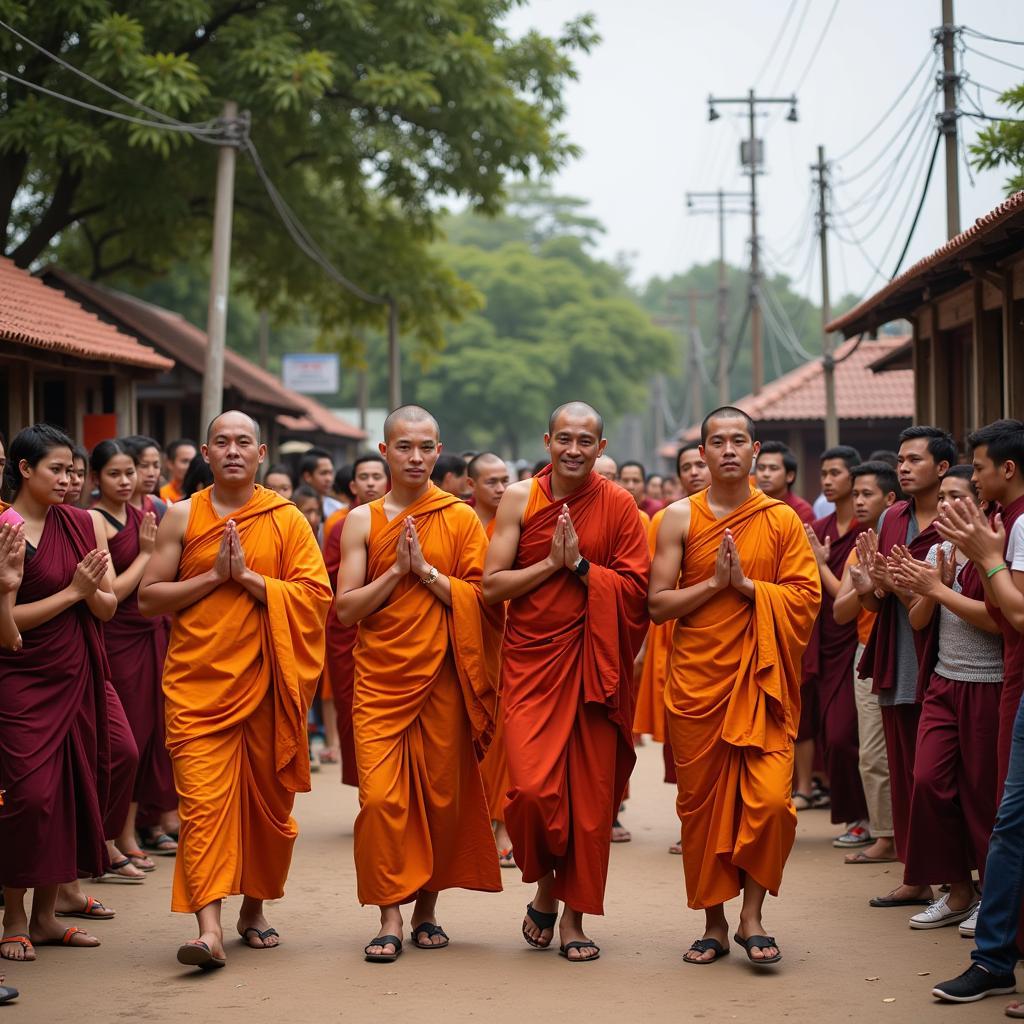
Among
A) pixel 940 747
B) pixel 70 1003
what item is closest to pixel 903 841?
pixel 940 747

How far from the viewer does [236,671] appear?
20.9ft

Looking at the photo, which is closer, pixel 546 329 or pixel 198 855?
pixel 198 855

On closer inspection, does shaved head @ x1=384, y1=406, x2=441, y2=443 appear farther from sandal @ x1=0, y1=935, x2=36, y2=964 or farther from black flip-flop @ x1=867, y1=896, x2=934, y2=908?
black flip-flop @ x1=867, y1=896, x2=934, y2=908

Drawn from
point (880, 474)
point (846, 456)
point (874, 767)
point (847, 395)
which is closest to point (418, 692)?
point (874, 767)

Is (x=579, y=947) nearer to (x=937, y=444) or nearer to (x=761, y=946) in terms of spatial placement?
(x=761, y=946)

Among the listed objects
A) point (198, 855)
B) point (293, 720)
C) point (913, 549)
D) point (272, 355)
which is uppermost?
point (272, 355)

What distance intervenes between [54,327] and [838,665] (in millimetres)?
8056

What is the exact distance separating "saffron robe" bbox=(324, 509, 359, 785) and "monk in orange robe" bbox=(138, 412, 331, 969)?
225 cm

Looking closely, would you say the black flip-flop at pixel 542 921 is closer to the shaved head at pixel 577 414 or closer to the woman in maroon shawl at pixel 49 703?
the woman in maroon shawl at pixel 49 703

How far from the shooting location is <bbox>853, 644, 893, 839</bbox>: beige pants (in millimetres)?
8406

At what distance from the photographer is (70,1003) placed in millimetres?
5645

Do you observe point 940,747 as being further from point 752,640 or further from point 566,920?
point 566,920

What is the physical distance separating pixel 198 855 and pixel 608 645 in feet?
6.23

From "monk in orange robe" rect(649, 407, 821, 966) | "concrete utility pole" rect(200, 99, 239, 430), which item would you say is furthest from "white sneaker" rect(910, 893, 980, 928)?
"concrete utility pole" rect(200, 99, 239, 430)
